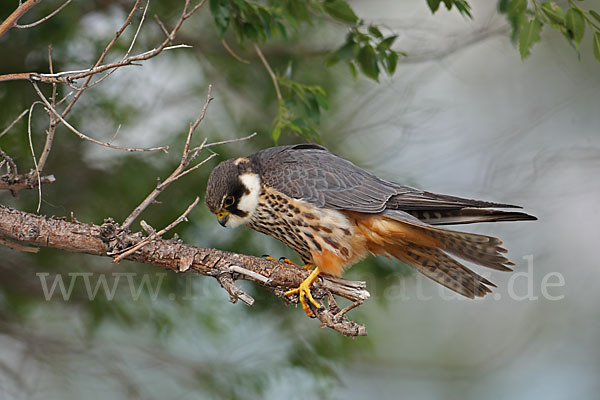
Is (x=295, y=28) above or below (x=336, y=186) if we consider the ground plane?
above

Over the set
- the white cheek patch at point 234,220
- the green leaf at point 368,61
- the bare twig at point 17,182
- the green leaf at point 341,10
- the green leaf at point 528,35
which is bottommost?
the white cheek patch at point 234,220

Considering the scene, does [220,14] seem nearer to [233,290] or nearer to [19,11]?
[19,11]

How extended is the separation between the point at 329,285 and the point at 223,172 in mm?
583

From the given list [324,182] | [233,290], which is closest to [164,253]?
[233,290]

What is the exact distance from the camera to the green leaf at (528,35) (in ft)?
6.69

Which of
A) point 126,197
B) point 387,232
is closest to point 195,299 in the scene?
point 126,197

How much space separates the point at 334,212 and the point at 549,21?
105 centimetres

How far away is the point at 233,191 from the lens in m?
2.21

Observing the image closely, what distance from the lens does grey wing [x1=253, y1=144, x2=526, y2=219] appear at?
2162 millimetres

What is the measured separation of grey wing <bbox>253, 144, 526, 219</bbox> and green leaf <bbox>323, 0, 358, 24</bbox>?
1.83 ft

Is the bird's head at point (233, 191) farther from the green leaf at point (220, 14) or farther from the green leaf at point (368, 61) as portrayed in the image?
the green leaf at point (368, 61)

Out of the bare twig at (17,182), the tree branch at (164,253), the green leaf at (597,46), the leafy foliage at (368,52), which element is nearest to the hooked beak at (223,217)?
the tree branch at (164,253)

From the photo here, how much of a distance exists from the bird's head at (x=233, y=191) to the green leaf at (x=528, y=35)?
3.49 ft

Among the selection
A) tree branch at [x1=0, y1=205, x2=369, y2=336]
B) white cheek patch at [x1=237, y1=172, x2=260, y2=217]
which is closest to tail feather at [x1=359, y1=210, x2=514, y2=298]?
tree branch at [x1=0, y1=205, x2=369, y2=336]
